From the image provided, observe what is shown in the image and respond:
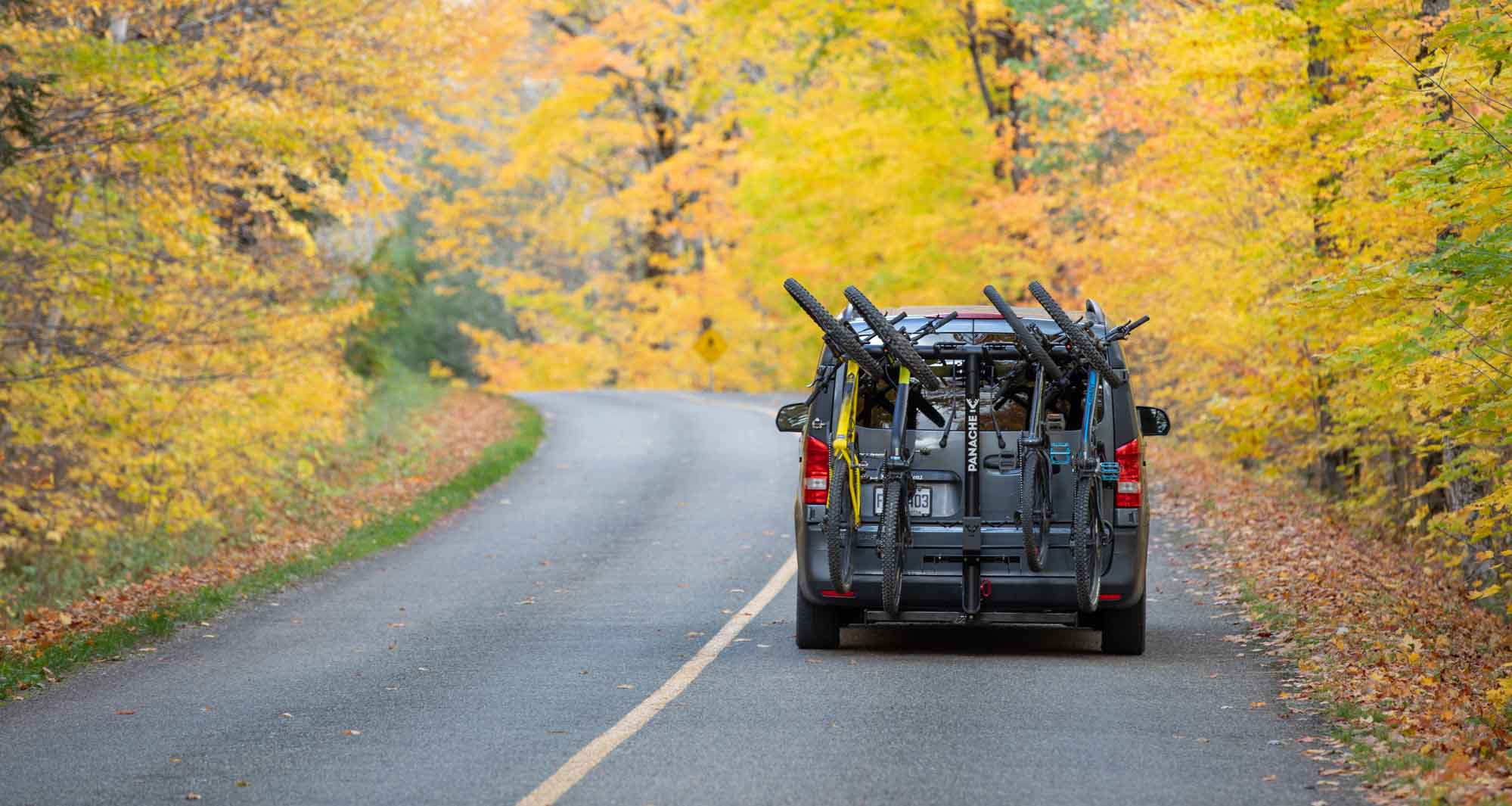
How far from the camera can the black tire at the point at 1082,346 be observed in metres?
10.2

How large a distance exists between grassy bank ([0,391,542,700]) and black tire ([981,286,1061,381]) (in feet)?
19.8

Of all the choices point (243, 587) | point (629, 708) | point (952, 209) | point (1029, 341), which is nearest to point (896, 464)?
point (1029, 341)

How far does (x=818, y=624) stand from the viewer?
442 inches

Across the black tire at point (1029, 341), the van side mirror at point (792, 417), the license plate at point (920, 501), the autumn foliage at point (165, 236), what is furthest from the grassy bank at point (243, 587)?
the black tire at point (1029, 341)

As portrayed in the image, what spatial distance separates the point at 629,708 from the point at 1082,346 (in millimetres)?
3283

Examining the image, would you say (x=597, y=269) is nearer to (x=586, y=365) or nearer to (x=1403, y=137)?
(x=586, y=365)

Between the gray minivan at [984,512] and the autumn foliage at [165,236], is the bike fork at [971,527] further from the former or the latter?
the autumn foliage at [165,236]

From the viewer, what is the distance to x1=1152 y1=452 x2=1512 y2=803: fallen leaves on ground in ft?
25.6

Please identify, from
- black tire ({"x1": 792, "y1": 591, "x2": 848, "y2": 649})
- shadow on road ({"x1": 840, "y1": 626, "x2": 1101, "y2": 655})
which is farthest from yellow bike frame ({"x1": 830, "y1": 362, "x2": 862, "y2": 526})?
shadow on road ({"x1": 840, "y1": 626, "x2": 1101, "y2": 655})

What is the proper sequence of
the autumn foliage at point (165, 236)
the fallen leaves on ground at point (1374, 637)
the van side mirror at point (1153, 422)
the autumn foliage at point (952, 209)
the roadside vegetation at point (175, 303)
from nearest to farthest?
the fallen leaves on ground at point (1374, 637) → the van side mirror at point (1153, 422) → the autumn foliage at point (952, 209) → the roadside vegetation at point (175, 303) → the autumn foliage at point (165, 236)

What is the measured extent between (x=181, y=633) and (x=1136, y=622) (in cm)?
670

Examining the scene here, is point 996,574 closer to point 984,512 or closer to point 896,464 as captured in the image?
point 984,512

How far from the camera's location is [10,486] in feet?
59.1

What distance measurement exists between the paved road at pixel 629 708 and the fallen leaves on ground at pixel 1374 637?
0.36 metres
